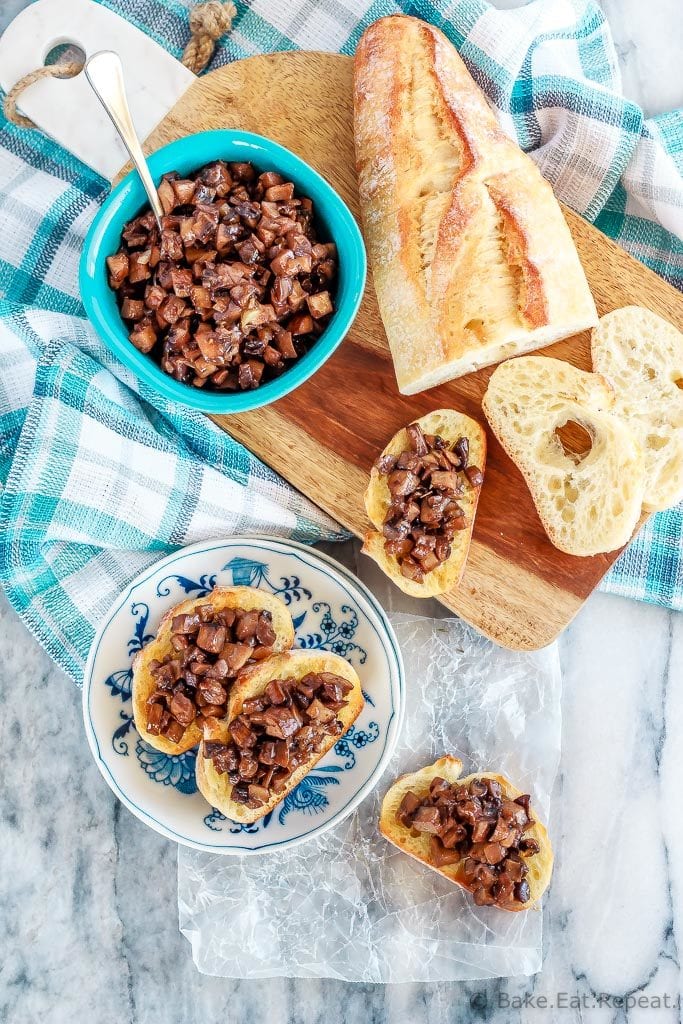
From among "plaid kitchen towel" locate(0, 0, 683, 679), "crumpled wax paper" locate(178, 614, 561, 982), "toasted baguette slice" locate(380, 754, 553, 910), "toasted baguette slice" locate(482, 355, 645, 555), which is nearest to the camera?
"toasted baguette slice" locate(482, 355, 645, 555)

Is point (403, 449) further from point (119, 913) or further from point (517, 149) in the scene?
point (119, 913)

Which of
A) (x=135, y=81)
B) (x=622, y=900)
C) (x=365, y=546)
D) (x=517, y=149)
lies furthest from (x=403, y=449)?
(x=622, y=900)

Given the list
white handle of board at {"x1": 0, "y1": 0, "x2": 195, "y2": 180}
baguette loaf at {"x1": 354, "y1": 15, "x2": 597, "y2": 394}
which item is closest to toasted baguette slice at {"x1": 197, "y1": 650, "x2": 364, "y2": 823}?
baguette loaf at {"x1": 354, "y1": 15, "x2": 597, "y2": 394}

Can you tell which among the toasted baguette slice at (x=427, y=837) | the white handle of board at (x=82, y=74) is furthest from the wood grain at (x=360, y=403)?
the toasted baguette slice at (x=427, y=837)

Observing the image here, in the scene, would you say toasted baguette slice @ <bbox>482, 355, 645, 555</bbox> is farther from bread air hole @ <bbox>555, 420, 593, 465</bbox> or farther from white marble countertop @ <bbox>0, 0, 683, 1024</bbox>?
white marble countertop @ <bbox>0, 0, 683, 1024</bbox>

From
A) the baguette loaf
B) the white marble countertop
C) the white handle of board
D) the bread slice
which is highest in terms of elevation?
the white handle of board

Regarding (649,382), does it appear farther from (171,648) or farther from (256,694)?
(171,648)

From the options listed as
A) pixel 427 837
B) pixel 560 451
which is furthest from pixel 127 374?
pixel 427 837
